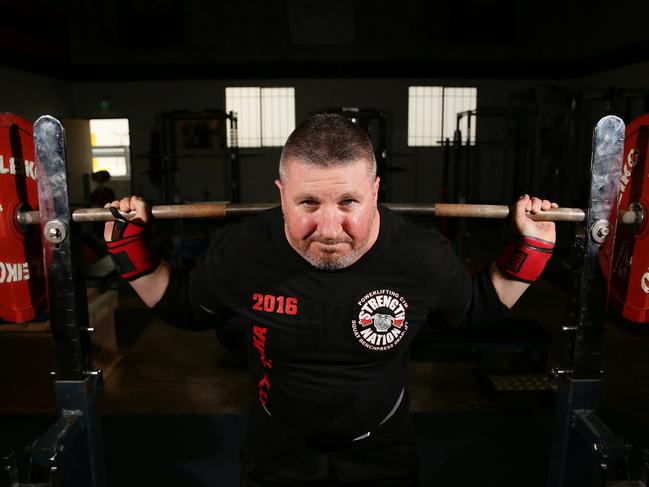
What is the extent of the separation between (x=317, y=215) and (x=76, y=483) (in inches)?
35.1

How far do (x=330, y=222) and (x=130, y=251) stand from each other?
1.62 feet

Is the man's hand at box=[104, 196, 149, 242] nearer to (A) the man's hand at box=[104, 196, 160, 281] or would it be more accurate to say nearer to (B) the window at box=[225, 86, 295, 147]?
(A) the man's hand at box=[104, 196, 160, 281]

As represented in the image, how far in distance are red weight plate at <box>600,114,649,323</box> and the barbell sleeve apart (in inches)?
2.6

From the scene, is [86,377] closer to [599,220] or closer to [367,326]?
[367,326]

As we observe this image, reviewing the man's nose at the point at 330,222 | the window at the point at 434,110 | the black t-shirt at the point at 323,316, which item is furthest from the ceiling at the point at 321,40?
the man's nose at the point at 330,222

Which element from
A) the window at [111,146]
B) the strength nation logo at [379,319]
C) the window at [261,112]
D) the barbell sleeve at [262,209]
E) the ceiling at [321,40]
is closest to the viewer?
the strength nation logo at [379,319]

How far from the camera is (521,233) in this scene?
4.25 feet

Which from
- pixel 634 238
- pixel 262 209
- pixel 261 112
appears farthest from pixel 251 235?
pixel 261 112

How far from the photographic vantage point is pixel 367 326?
3.83 ft

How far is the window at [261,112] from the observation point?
28.1 ft

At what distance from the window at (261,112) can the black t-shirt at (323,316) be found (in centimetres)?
761

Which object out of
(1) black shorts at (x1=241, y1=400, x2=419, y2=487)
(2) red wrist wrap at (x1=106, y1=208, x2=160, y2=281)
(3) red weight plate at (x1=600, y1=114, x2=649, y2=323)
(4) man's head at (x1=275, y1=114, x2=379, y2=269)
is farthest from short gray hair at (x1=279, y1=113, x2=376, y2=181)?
(3) red weight plate at (x1=600, y1=114, x2=649, y2=323)

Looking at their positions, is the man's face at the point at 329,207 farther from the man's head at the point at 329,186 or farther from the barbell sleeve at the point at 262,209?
the barbell sleeve at the point at 262,209

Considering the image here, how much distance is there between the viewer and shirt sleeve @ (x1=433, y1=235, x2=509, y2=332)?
1231mm
